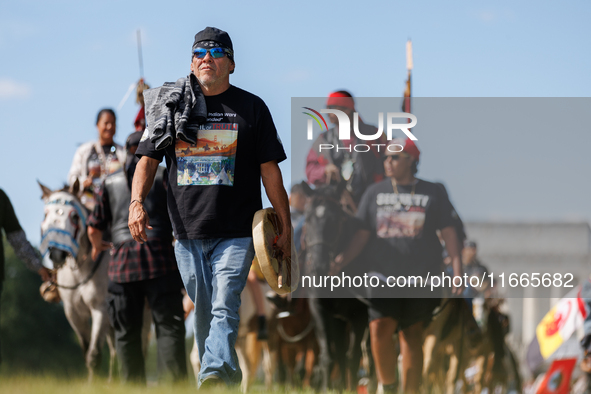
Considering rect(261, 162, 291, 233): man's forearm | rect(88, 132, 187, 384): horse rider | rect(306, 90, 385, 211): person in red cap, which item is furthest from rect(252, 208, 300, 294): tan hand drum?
rect(306, 90, 385, 211): person in red cap

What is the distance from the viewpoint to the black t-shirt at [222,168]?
15.5 feet

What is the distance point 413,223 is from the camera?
7793 mm

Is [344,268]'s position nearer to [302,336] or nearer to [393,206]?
[393,206]

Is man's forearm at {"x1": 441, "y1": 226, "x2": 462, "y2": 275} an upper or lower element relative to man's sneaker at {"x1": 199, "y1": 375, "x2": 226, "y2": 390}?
upper

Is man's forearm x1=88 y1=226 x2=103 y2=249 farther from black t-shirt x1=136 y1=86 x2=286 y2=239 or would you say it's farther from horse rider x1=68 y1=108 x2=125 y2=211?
black t-shirt x1=136 y1=86 x2=286 y2=239

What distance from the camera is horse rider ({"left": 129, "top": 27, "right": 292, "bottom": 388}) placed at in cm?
466

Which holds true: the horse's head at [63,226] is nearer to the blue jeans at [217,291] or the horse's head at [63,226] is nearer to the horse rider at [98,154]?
the horse rider at [98,154]

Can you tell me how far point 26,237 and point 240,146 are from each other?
4.25 meters

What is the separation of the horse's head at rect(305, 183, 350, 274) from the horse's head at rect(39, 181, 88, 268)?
2.74m

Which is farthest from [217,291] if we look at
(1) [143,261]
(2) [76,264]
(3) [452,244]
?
(2) [76,264]

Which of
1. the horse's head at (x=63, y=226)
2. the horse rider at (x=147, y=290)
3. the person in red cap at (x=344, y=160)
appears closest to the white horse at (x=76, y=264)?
the horse's head at (x=63, y=226)

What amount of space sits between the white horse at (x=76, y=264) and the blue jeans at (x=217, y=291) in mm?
4474

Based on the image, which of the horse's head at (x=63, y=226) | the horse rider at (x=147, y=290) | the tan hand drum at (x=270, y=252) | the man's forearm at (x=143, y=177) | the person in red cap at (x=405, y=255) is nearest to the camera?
the tan hand drum at (x=270, y=252)

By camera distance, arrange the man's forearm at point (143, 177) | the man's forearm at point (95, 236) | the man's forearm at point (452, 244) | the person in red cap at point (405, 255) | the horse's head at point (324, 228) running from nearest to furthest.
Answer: the man's forearm at point (143, 177), the person in red cap at point (405, 255), the man's forearm at point (452, 244), the man's forearm at point (95, 236), the horse's head at point (324, 228)
